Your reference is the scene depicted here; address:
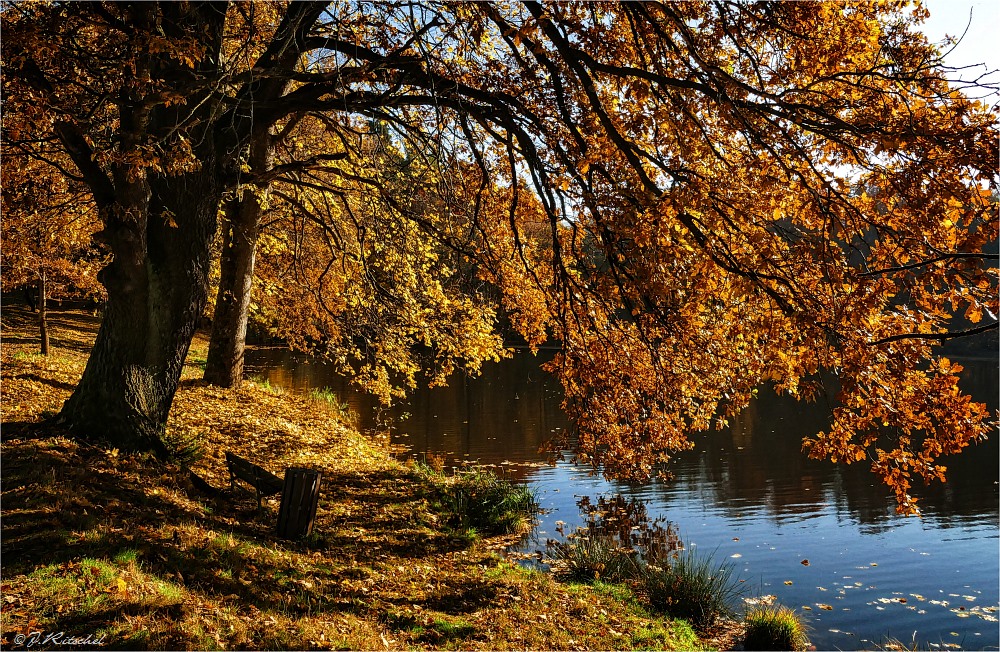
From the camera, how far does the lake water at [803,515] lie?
8695 mm

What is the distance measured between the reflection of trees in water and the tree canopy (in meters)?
6.49

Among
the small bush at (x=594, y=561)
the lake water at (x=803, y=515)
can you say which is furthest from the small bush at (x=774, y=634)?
the small bush at (x=594, y=561)

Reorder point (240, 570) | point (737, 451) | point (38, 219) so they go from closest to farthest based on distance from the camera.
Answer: point (240, 570)
point (38, 219)
point (737, 451)

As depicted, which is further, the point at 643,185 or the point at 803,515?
the point at 803,515

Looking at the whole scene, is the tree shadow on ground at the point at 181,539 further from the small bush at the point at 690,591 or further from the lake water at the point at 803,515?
the lake water at the point at 803,515

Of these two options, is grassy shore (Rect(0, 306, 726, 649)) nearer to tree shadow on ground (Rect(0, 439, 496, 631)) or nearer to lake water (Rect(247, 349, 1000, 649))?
tree shadow on ground (Rect(0, 439, 496, 631))

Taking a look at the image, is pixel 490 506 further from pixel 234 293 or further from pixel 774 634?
pixel 234 293

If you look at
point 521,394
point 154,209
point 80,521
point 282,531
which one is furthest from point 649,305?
point 521,394

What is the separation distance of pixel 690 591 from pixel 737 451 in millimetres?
10172

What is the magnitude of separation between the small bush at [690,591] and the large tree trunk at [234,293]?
10.5 m

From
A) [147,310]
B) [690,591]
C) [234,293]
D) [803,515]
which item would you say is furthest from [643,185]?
[234,293]

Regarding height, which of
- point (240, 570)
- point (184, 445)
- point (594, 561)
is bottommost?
point (594, 561)

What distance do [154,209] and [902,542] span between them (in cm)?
1255

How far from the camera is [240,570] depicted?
624 cm
